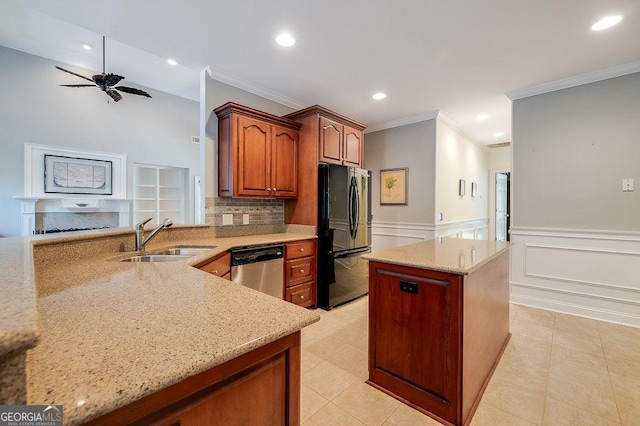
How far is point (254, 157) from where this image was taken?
307 centimetres

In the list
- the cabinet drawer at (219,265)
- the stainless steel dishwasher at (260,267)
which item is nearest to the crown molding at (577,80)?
the stainless steel dishwasher at (260,267)

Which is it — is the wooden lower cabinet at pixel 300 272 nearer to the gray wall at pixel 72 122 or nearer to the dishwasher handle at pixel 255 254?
the dishwasher handle at pixel 255 254

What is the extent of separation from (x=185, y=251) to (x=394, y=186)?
11.1 feet

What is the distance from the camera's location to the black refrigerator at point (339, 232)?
3.26m

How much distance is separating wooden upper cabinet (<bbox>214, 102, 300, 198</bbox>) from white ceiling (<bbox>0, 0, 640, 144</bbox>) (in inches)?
19.0

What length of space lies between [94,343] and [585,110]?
14.5 feet

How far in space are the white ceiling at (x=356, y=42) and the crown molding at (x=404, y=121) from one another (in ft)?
1.13

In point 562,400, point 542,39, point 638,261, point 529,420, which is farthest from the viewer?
point 638,261

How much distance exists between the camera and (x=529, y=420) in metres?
1.57

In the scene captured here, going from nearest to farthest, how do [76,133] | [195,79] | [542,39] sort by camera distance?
[542,39] < [76,133] < [195,79]

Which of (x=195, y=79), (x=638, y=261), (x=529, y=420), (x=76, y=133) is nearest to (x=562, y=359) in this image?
(x=529, y=420)

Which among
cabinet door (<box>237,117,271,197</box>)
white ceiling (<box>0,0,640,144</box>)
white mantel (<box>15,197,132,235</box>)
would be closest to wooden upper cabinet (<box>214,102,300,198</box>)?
cabinet door (<box>237,117,271,197</box>)

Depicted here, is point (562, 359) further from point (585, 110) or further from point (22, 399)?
point (22, 399)

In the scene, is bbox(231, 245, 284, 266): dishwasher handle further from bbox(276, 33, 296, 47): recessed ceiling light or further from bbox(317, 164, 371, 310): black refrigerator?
bbox(276, 33, 296, 47): recessed ceiling light
